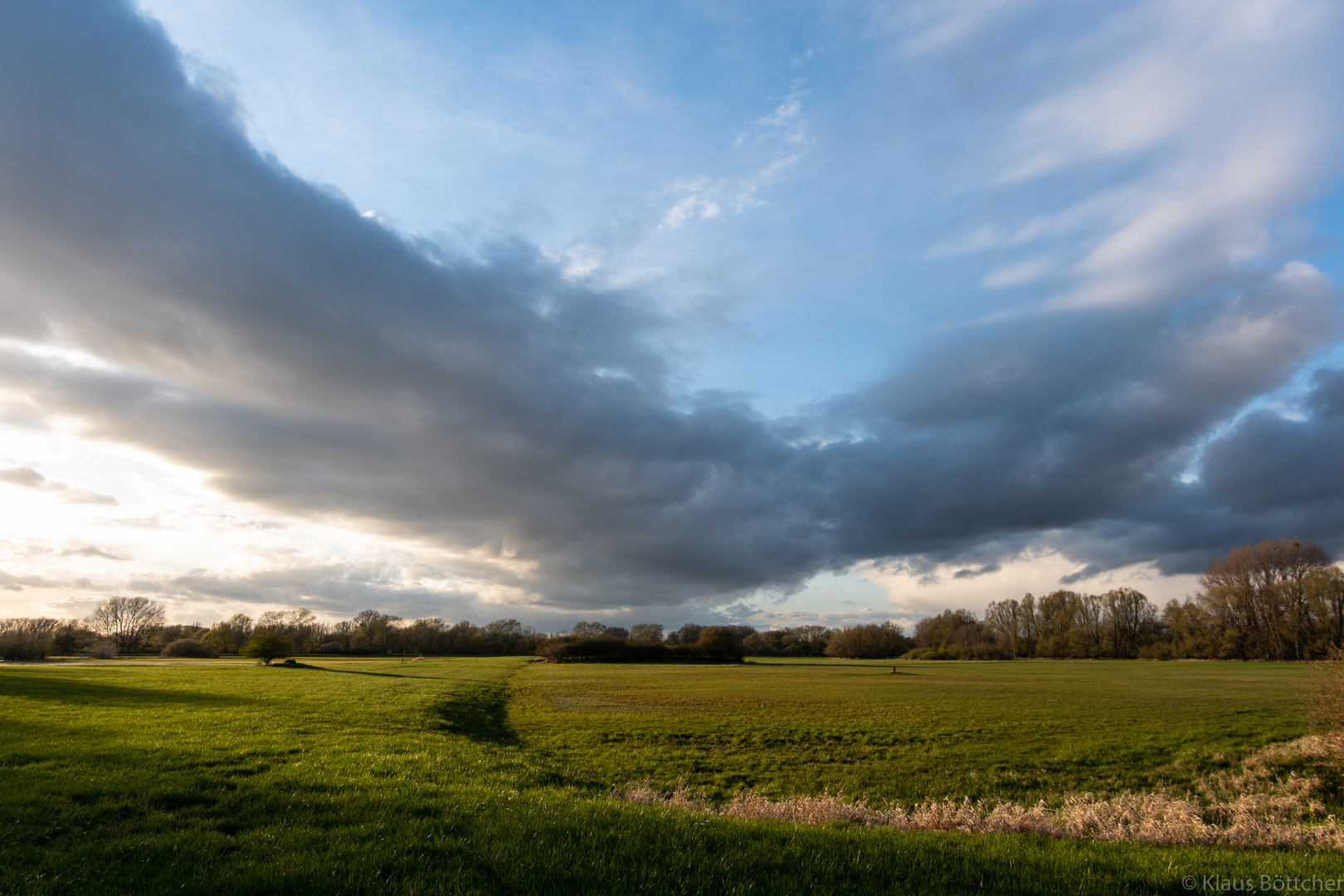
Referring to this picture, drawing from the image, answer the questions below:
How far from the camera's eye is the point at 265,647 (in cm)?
7675

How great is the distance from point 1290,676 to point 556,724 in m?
83.7

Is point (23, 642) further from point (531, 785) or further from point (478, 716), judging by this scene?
point (531, 785)

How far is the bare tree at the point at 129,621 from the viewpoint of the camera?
5699 inches

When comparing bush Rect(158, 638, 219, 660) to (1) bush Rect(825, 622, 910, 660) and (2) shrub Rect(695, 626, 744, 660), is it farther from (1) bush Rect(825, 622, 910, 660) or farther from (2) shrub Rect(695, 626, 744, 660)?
(1) bush Rect(825, 622, 910, 660)

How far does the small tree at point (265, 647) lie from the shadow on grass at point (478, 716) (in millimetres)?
45581

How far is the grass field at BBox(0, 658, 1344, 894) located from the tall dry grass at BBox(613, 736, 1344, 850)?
1.55 meters

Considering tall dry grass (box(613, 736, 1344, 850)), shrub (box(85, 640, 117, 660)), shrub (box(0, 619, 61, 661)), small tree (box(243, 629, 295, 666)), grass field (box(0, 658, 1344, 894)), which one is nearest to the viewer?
grass field (box(0, 658, 1344, 894))

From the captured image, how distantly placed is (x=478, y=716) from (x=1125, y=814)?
28.7m

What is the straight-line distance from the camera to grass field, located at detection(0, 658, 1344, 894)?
7.80m

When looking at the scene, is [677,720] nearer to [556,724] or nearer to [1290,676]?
[556,724]

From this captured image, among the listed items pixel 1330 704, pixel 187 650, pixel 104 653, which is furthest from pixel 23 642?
pixel 1330 704

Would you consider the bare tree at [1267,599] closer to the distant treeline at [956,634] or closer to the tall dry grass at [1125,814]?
the distant treeline at [956,634]

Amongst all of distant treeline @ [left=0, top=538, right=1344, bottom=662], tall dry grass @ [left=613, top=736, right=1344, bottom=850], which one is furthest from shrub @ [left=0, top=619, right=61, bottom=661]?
tall dry grass @ [left=613, top=736, right=1344, bottom=850]

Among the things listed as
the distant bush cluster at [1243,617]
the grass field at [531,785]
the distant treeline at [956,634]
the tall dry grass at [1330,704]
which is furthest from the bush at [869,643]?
the tall dry grass at [1330,704]
